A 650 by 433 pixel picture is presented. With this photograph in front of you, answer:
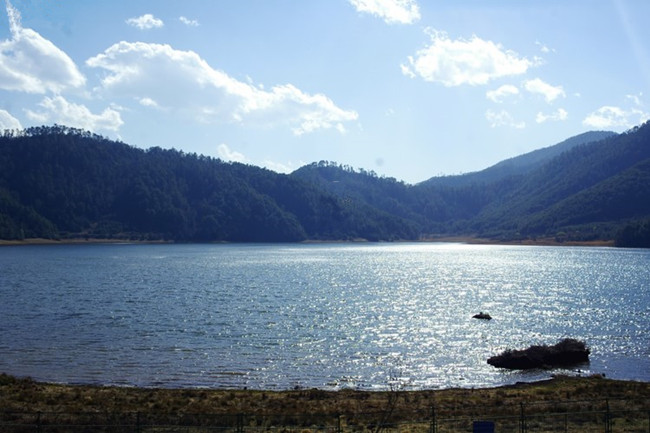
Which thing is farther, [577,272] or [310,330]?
[577,272]

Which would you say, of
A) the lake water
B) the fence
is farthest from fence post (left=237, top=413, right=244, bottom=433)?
the lake water

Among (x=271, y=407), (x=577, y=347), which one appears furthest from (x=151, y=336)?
(x=577, y=347)

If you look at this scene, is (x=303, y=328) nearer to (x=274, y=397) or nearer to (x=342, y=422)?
(x=274, y=397)

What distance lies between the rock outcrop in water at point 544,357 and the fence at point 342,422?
55.2 ft

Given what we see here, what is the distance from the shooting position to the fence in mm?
27328

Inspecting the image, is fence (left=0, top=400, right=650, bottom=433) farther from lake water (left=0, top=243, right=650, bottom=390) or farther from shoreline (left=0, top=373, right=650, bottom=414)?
lake water (left=0, top=243, right=650, bottom=390)

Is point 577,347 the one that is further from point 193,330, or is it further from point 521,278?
point 521,278

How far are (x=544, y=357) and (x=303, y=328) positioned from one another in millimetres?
27555

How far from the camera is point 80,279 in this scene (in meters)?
123

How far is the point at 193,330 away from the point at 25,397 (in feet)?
97.0

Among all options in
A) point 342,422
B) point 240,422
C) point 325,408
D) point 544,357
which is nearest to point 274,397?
point 325,408

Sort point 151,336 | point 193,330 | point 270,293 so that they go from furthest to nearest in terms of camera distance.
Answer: point 270,293 < point 193,330 < point 151,336

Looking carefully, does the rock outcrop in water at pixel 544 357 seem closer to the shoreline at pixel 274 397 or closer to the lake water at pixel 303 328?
the lake water at pixel 303 328

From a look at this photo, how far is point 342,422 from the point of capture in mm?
29891
